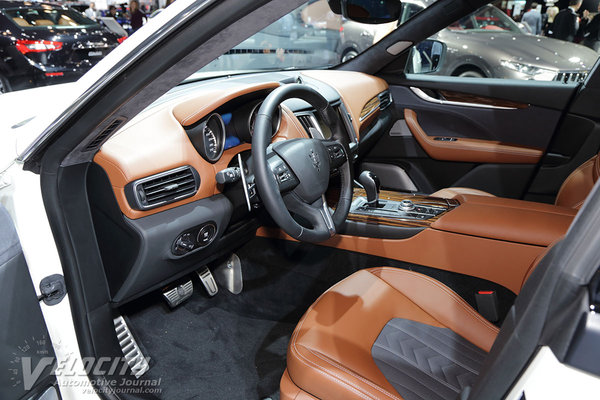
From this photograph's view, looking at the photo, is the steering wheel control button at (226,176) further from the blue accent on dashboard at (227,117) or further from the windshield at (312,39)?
the windshield at (312,39)

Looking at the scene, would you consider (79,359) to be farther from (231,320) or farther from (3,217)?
(231,320)

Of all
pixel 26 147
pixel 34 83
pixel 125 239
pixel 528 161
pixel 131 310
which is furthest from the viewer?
pixel 34 83

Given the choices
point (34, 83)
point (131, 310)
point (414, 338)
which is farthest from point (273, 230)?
point (34, 83)

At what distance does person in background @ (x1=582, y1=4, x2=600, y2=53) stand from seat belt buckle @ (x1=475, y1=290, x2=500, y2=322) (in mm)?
4929

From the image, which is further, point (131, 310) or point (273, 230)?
point (273, 230)

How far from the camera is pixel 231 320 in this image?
6.99 ft

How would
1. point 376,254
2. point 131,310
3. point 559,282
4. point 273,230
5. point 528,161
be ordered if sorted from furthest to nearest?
1. point 528,161
2. point 273,230
3. point 131,310
4. point 376,254
5. point 559,282

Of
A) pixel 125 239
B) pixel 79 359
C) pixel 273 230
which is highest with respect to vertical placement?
pixel 125 239

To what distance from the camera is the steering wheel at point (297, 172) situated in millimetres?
1281

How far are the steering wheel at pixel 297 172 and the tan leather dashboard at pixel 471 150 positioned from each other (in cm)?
136

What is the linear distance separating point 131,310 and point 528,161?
2320mm

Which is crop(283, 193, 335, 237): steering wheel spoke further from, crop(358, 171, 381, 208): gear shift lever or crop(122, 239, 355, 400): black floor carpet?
crop(122, 239, 355, 400): black floor carpet

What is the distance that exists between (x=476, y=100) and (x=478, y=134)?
0.68 ft

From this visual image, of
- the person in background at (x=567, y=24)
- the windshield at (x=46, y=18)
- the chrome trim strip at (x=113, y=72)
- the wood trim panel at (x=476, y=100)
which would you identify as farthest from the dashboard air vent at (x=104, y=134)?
the person in background at (x=567, y=24)
